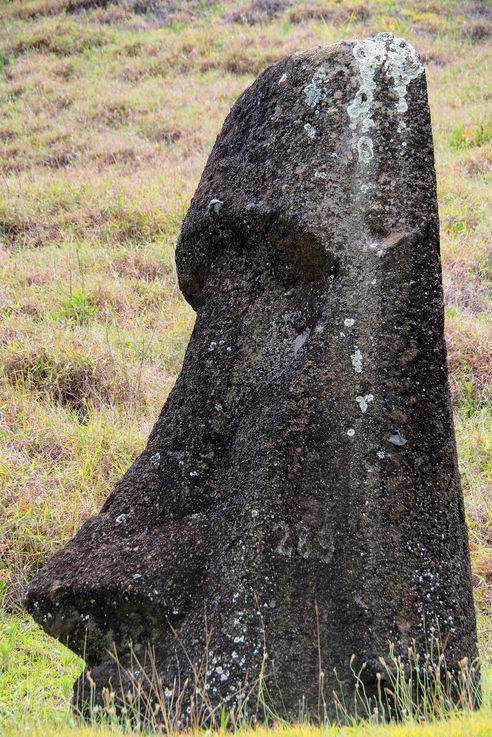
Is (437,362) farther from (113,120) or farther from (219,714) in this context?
(113,120)

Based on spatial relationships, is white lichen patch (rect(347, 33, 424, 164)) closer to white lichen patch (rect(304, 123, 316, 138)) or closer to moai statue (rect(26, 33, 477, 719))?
moai statue (rect(26, 33, 477, 719))

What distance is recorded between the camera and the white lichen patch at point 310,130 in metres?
2.72

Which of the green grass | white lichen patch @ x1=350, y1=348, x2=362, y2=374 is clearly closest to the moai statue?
white lichen patch @ x1=350, y1=348, x2=362, y2=374

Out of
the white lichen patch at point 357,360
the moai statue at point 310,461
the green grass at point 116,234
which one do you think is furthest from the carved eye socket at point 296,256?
the green grass at point 116,234

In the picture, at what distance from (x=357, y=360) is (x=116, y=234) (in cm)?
614

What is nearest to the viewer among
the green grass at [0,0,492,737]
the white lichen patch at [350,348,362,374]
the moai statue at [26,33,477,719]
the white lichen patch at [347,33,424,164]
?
the moai statue at [26,33,477,719]

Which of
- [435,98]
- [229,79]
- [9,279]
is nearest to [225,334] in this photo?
[9,279]

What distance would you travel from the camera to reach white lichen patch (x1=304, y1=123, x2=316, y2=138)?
2722 millimetres

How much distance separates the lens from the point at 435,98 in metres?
12.0

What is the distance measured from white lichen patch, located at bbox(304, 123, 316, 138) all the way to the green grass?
5.59ft

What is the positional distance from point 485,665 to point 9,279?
5.35 metres

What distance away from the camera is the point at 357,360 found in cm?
255

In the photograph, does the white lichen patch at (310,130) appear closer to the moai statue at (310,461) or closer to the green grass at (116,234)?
the moai statue at (310,461)

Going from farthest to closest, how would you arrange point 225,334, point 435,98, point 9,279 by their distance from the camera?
point 435,98
point 9,279
point 225,334
